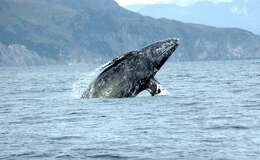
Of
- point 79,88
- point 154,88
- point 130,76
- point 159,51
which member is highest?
point 159,51

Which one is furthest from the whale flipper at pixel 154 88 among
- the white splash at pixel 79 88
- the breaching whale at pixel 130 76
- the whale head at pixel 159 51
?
the white splash at pixel 79 88

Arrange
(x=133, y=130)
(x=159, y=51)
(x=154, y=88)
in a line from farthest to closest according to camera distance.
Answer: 1. (x=159, y=51)
2. (x=154, y=88)
3. (x=133, y=130)

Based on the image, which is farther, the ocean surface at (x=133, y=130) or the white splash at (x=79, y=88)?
the white splash at (x=79, y=88)

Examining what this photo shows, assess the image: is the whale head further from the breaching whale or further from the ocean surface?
the ocean surface

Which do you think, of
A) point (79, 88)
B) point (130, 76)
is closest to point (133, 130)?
point (130, 76)

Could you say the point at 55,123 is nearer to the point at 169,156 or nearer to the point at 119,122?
the point at 119,122

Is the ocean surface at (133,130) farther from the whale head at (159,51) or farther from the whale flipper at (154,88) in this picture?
the whale head at (159,51)

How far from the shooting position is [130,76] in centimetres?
2177

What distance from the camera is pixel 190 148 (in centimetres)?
1277

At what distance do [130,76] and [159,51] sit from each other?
208cm

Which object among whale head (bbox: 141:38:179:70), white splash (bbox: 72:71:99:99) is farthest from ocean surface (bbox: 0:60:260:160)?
white splash (bbox: 72:71:99:99)

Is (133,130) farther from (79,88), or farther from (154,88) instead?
(79,88)

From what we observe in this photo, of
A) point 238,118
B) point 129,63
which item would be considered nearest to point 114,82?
point 129,63

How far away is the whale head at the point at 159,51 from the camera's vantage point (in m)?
22.8
